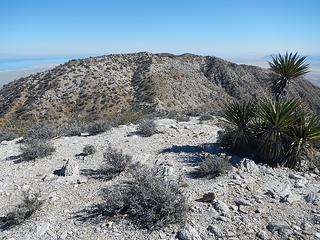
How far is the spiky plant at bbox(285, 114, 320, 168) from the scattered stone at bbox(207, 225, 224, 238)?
12.5ft

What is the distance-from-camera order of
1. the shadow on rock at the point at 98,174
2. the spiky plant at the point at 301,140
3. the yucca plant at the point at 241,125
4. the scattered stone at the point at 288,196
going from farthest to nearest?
the yucca plant at the point at 241,125
the spiky plant at the point at 301,140
the shadow on rock at the point at 98,174
the scattered stone at the point at 288,196

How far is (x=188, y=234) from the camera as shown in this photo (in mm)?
6355

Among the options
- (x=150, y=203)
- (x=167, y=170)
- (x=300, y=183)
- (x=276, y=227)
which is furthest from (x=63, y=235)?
(x=300, y=183)

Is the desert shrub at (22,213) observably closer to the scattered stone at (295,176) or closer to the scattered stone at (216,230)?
the scattered stone at (216,230)

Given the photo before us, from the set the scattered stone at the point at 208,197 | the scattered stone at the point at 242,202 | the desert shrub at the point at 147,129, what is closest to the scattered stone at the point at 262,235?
the scattered stone at the point at 242,202

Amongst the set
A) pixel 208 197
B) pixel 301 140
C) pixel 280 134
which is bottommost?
pixel 208 197

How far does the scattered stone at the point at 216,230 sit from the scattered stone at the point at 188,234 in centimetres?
30

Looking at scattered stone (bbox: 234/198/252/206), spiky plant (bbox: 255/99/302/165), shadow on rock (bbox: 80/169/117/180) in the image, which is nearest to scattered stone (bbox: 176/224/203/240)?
scattered stone (bbox: 234/198/252/206)

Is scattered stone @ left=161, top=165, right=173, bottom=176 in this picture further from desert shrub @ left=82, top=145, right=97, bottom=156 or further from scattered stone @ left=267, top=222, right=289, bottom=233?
scattered stone @ left=267, top=222, right=289, bottom=233

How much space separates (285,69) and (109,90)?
118 ft

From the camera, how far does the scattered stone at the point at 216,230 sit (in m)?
6.41

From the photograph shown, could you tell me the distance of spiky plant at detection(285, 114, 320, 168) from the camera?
368 inches

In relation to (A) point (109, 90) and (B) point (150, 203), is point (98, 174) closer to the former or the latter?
(B) point (150, 203)

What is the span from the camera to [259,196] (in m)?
7.79
